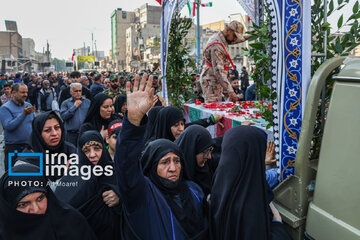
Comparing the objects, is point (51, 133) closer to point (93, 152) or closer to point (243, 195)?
point (93, 152)

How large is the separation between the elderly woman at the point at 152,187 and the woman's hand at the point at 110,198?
1.23 ft

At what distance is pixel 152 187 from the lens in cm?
206

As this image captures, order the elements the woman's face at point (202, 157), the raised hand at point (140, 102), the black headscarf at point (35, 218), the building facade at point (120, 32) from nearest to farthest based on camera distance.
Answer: the raised hand at point (140, 102)
the black headscarf at point (35, 218)
the woman's face at point (202, 157)
the building facade at point (120, 32)

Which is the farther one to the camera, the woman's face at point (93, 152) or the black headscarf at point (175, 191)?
the woman's face at point (93, 152)

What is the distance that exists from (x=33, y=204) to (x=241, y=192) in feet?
4.32

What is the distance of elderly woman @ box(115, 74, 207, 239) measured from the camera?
1.77 metres

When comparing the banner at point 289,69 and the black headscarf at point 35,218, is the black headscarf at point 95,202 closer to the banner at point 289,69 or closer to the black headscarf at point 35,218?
the black headscarf at point 35,218

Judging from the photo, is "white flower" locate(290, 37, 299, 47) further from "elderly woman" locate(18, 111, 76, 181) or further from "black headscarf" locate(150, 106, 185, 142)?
"elderly woman" locate(18, 111, 76, 181)

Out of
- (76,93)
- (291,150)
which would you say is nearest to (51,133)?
(76,93)

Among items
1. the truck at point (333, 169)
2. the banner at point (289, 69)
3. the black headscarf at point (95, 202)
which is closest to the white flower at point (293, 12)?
the banner at point (289, 69)

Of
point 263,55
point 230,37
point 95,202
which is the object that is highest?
point 230,37

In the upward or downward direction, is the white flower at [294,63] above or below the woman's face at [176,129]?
above

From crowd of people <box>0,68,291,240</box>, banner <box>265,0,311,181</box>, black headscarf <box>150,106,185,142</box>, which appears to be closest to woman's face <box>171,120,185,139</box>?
black headscarf <box>150,106,185,142</box>

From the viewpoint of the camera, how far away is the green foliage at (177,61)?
20.6 feet
